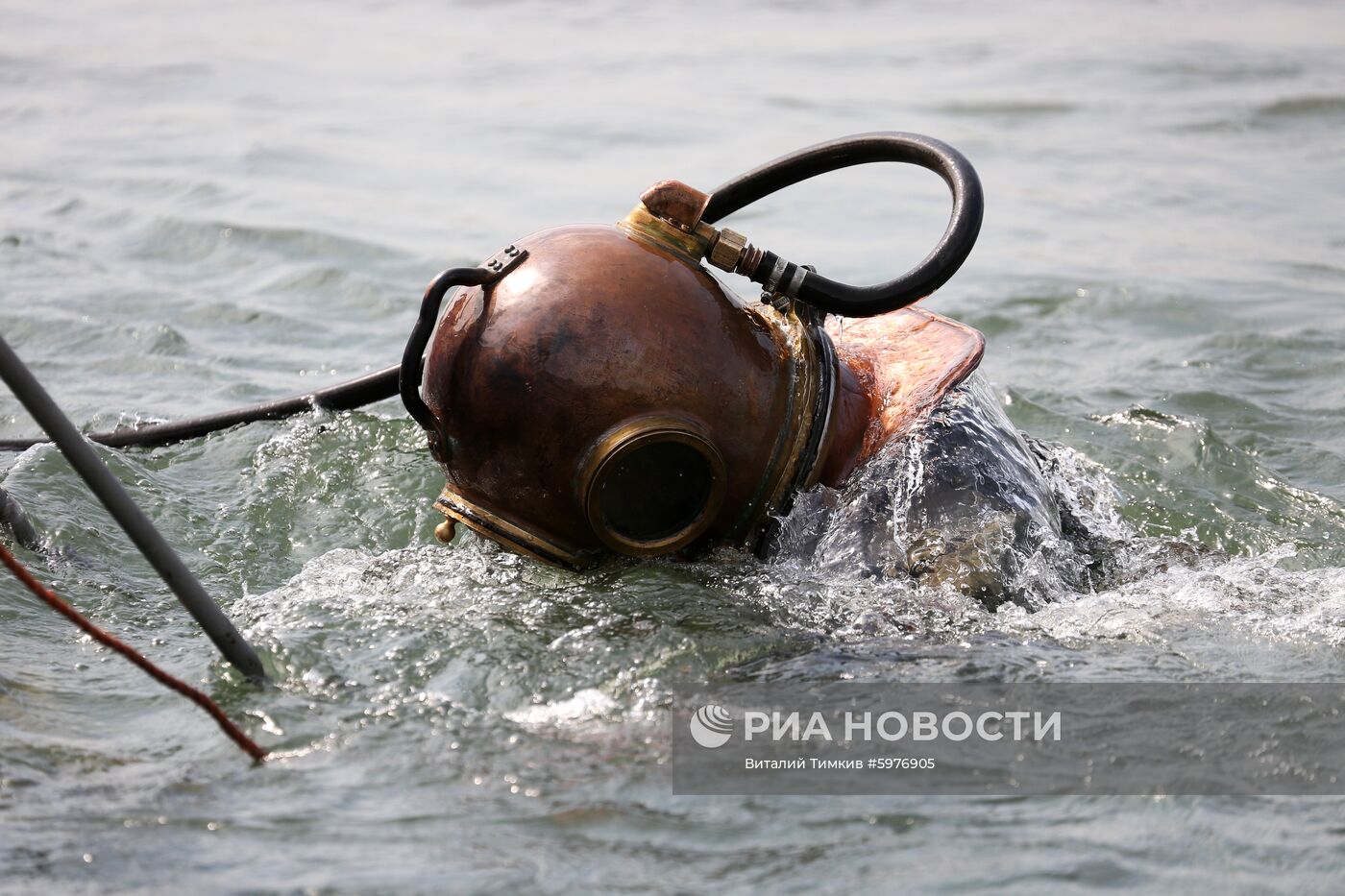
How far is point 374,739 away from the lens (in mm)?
2740

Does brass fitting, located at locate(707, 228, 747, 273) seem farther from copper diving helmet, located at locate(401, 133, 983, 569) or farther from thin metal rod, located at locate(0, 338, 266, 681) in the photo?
thin metal rod, located at locate(0, 338, 266, 681)

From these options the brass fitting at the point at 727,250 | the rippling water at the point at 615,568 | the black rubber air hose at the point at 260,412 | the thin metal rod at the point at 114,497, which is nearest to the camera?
the thin metal rod at the point at 114,497

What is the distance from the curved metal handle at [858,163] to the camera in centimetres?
316

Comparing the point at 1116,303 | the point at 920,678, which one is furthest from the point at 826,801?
the point at 1116,303

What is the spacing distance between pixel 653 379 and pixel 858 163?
68 cm

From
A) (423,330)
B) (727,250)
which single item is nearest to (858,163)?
(727,250)

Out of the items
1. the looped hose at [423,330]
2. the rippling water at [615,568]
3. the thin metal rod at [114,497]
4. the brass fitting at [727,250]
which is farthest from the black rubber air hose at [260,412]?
the thin metal rod at [114,497]

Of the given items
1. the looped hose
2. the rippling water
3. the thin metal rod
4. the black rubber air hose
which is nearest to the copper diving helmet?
the looped hose

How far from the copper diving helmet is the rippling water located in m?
0.15

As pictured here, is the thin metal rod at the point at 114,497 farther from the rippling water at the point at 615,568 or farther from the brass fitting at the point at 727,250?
the brass fitting at the point at 727,250

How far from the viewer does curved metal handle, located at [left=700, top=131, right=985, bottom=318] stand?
3.16 metres

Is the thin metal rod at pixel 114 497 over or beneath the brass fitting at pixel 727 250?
beneath

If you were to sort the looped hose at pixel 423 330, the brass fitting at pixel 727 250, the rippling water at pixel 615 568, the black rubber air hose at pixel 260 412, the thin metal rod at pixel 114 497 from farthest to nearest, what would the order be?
the black rubber air hose at pixel 260 412 < the brass fitting at pixel 727 250 < the looped hose at pixel 423 330 < the rippling water at pixel 615 568 < the thin metal rod at pixel 114 497

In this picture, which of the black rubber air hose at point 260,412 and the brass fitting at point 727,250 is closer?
the brass fitting at point 727,250
